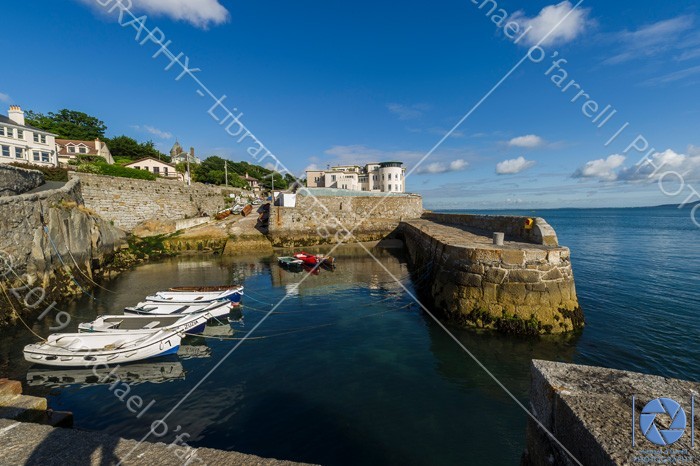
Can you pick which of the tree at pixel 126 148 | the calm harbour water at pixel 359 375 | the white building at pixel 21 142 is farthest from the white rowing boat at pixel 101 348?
the tree at pixel 126 148

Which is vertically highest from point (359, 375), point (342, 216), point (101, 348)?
point (342, 216)

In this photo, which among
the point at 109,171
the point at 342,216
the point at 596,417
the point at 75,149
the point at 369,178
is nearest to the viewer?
the point at 596,417

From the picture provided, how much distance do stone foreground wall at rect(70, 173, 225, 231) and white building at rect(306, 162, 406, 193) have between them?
83.5ft

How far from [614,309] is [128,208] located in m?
42.4

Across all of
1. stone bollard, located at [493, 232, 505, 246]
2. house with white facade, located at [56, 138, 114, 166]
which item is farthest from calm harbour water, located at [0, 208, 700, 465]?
house with white facade, located at [56, 138, 114, 166]

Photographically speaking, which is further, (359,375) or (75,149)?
(75,149)

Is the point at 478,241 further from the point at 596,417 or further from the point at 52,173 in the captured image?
the point at 52,173

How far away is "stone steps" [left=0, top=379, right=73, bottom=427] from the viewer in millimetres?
4945

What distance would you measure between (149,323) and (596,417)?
1307 cm

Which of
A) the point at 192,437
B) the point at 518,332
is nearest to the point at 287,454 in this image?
the point at 192,437

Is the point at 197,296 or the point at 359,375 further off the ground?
the point at 197,296

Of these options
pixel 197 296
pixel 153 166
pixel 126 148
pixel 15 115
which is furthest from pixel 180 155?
pixel 197 296

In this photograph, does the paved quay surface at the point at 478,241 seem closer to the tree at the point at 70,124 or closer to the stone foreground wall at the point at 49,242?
the stone foreground wall at the point at 49,242

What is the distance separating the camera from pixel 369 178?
62812 mm
